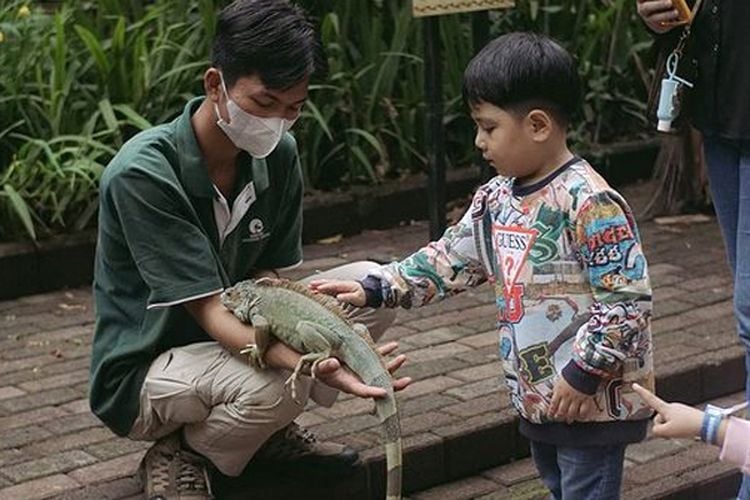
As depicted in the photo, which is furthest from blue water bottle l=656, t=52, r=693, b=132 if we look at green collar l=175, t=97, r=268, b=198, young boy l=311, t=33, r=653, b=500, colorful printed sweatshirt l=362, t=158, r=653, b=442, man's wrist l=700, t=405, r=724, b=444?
green collar l=175, t=97, r=268, b=198

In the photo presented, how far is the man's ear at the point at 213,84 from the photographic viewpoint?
13.9 feet

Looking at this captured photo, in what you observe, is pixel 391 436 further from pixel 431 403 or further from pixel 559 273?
pixel 431 403

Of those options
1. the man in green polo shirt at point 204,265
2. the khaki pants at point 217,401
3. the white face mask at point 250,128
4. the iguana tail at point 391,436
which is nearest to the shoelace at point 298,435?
the man in green polo shirt at point 204,265

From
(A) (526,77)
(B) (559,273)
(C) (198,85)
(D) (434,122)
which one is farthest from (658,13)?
(C) (198,85)

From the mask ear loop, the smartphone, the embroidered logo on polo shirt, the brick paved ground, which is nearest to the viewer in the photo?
the mask ear loop

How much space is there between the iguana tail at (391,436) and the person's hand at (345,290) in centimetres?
30

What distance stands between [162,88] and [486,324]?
7.72ft

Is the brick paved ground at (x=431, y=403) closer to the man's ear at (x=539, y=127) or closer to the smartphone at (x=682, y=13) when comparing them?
the man's ear at (x=539, y=127)

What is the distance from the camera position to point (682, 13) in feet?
14.3

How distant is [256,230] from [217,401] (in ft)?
1.78

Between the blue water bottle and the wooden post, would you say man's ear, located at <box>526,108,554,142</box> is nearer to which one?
the blue water bottle

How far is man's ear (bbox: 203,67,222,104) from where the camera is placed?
424 cm

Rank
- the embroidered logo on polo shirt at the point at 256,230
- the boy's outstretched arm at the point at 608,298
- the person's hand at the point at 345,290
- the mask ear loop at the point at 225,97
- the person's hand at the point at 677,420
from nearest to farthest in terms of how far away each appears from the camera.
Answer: the person's hand at the point at 677,420 < the boy's outstretched arm at the point at 608,298 < the person's hand at the point at 345,290 < the mask ear loop at the point at 225,97 < the embroidered logo on polo shirt at the point at 256,230

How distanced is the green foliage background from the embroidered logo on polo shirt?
8.47 feet
